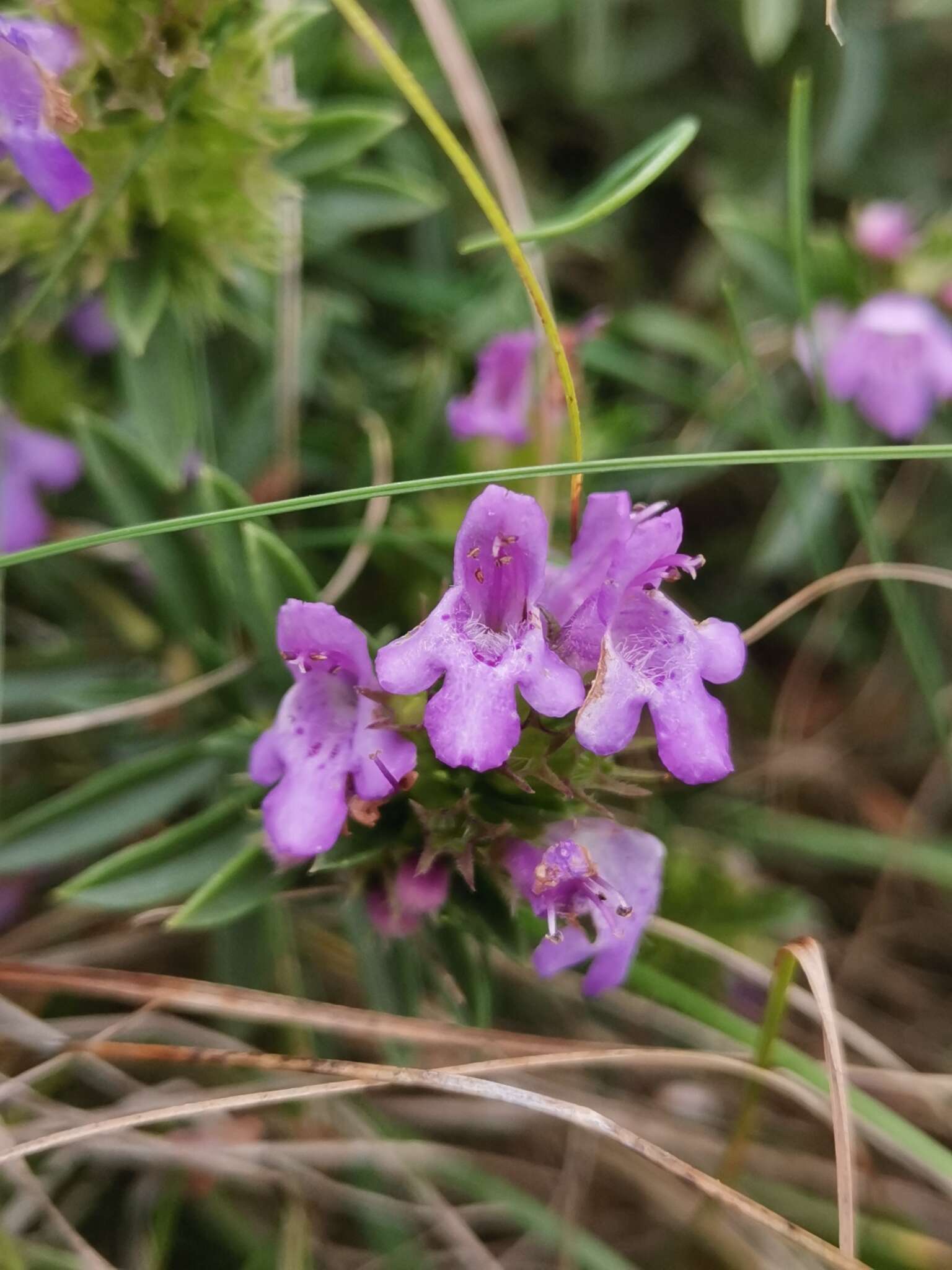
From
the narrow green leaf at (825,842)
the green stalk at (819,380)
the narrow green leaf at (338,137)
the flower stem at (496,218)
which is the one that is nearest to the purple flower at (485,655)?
the flower stem at (496,218)

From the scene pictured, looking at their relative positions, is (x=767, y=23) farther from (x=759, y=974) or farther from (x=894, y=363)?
(x=759, y=974)

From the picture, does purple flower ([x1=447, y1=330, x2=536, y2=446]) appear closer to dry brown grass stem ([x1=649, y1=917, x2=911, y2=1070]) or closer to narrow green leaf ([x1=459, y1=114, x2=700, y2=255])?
narrow green leaf ([x1=459, y1=114, x2=700, y2=255])

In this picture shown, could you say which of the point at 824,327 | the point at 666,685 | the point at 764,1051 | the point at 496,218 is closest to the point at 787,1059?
the point at 764,1051

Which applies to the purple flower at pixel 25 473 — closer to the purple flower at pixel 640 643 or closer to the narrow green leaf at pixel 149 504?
the narrow green leaf at pixel 149 504

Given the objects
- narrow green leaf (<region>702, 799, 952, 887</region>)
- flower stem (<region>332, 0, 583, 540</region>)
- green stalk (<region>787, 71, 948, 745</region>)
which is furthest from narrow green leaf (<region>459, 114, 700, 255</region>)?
narrow green leaf (<region>702, 799, 952, 887</region>)

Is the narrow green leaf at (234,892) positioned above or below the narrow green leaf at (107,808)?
above
